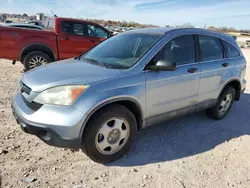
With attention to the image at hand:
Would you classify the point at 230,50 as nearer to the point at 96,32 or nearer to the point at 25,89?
the point at 25,89

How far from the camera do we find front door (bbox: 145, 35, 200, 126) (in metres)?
3.23

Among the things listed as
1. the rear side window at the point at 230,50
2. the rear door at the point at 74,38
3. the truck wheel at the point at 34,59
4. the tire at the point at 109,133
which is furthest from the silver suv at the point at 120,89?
the rear door at the point at 74,38

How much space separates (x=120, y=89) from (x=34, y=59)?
5.37 meters

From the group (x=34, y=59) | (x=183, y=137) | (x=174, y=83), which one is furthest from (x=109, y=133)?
(x=34, y=59)

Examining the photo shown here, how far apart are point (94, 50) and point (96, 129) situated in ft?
5.63

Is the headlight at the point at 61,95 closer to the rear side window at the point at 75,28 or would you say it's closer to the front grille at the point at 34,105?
the front grille at the point at 34,105

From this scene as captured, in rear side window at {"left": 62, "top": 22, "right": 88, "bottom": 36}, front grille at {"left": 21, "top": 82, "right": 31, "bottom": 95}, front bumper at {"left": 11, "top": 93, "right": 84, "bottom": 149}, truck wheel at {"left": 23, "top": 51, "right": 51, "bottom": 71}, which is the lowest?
truck wheel at {"left": 23, "top": 51, "right": 51, "bottom": 71}

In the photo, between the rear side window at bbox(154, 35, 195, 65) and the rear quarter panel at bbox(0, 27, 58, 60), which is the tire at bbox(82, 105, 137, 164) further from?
the rear quarter panel at bbox(0, 27, 58, 60)

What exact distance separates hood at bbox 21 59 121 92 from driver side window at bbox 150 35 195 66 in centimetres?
79

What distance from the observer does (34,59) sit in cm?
733

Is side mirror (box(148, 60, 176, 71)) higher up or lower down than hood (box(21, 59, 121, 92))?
higher up

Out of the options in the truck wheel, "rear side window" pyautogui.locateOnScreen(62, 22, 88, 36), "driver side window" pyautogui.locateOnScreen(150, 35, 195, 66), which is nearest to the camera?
"driver side window" pyautogui.locateOnScreen(150, 35, 195, 66)

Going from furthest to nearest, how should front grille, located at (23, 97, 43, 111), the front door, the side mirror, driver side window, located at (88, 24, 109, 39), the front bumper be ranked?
driver side window, located at (88, 24, 109, 39) < the front door < the side mirror < front grille, located at (23, 97, 43, 111) < the front bumper

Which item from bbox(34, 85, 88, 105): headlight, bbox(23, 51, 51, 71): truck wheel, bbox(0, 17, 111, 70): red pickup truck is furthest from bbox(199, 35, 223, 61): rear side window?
bbox(23, 51, 51, 71): truck wheel
